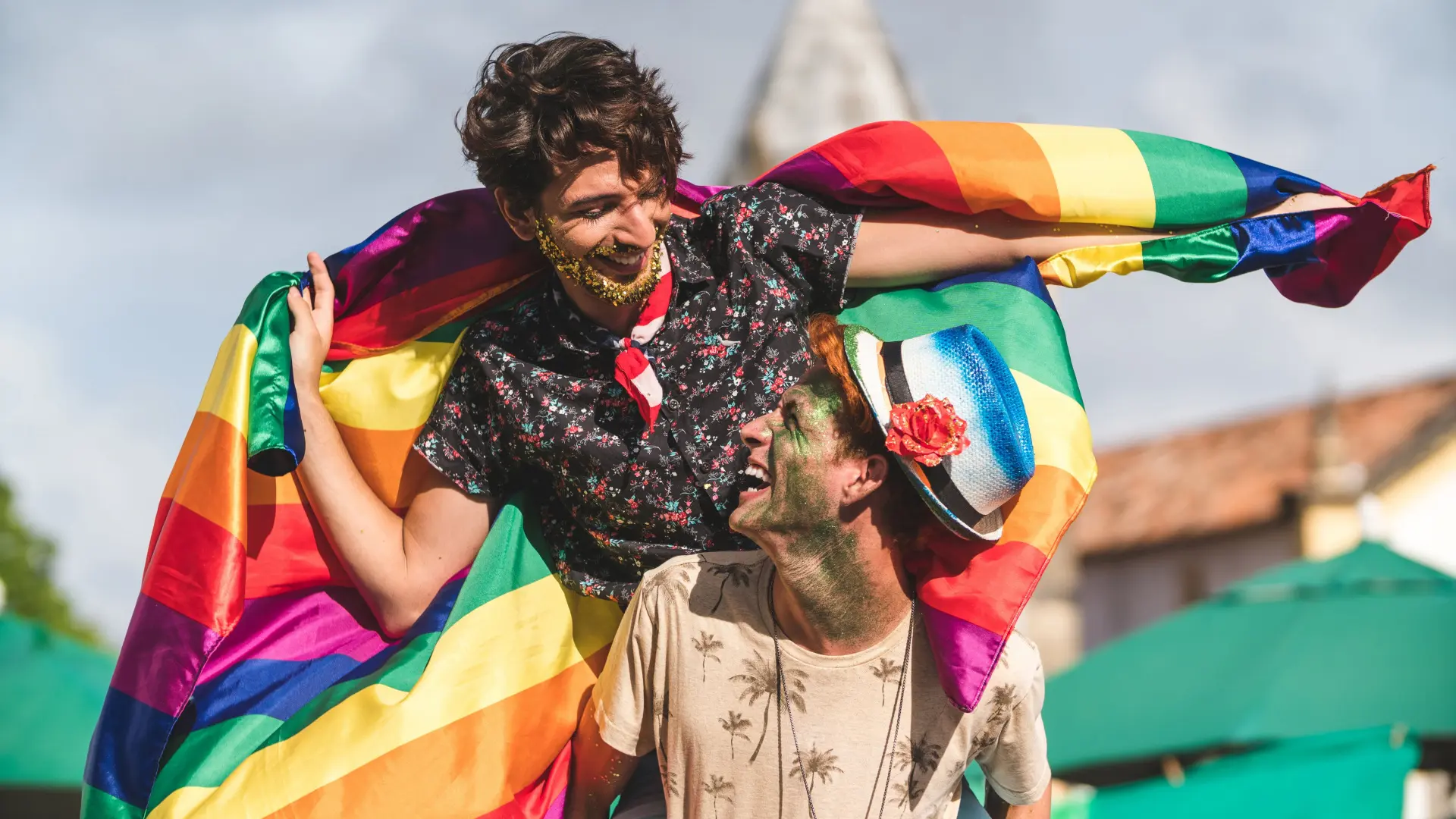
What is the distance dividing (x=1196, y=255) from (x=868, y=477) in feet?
3.15

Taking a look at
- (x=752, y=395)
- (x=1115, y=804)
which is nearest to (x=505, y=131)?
(x=752, y=395)

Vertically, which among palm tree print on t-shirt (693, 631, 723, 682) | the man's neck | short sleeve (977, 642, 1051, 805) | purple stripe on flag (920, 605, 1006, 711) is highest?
the man's neck

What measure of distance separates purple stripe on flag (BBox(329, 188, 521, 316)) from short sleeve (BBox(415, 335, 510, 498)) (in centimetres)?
22

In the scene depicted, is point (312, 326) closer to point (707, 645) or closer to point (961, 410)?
point (707, 645)

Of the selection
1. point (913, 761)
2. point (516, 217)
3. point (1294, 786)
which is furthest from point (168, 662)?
point (1294, 786)

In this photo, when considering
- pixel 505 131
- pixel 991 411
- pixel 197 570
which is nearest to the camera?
pixel 991 411

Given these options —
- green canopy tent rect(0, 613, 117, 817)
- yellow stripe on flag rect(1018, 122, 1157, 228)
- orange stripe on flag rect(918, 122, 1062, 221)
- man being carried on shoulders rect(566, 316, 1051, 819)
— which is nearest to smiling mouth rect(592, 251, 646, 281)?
man being carried on shoulders rect(566, 316, 1051, 819)

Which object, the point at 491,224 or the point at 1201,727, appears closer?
the point at 491,224

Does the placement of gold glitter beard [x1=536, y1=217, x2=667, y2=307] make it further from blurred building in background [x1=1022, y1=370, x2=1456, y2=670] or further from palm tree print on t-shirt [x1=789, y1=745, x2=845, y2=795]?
blurred building in background [x1=1022, y1=370, x2=1456, y2=670]

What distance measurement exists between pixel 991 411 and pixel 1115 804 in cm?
442

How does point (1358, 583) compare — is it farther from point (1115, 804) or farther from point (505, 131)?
point (505, 131)

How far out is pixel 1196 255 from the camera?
3.23 metres

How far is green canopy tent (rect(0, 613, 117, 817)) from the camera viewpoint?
7453 mm

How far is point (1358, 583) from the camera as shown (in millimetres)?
7941
